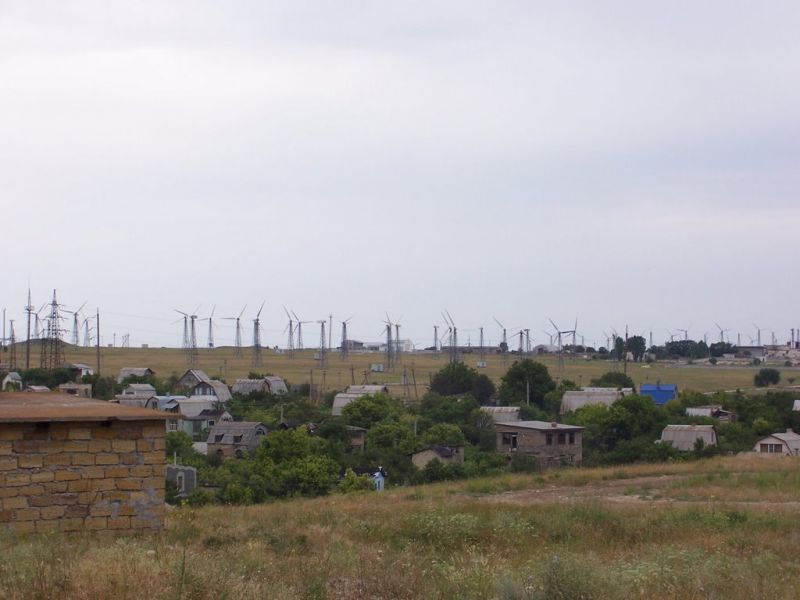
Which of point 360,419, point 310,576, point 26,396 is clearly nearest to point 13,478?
point 26,396

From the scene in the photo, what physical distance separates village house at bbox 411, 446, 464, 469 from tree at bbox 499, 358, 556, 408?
926 inches

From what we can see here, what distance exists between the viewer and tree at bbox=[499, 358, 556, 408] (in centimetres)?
6731

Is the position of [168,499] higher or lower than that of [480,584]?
lower

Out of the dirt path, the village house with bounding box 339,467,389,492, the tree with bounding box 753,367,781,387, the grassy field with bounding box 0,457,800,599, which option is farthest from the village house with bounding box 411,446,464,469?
the tree with bounding box 753,367,781,387

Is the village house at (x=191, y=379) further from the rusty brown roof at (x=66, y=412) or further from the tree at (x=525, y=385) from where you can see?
the rusty brown roof at (x=66, y=412)

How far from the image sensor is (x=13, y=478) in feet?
39.5

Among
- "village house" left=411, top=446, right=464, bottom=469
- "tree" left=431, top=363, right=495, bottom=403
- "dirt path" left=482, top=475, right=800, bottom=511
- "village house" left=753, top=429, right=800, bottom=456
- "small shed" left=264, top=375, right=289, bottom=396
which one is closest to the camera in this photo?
"dirt path" left=482, top=475, right=800, bottom=511

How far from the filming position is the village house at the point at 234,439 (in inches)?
1764

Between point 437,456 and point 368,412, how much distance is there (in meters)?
11.6

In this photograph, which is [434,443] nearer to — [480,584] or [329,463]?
[329,463]

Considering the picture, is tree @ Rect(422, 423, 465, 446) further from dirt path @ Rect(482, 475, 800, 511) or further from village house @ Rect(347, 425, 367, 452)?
dirt path @ Rect(482, 475, 800, 511)

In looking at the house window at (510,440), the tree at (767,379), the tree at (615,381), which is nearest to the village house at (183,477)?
the house window at (510,440)

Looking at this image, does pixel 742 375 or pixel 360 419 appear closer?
pixel 360 419

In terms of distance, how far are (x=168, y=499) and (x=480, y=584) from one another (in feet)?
59.1
